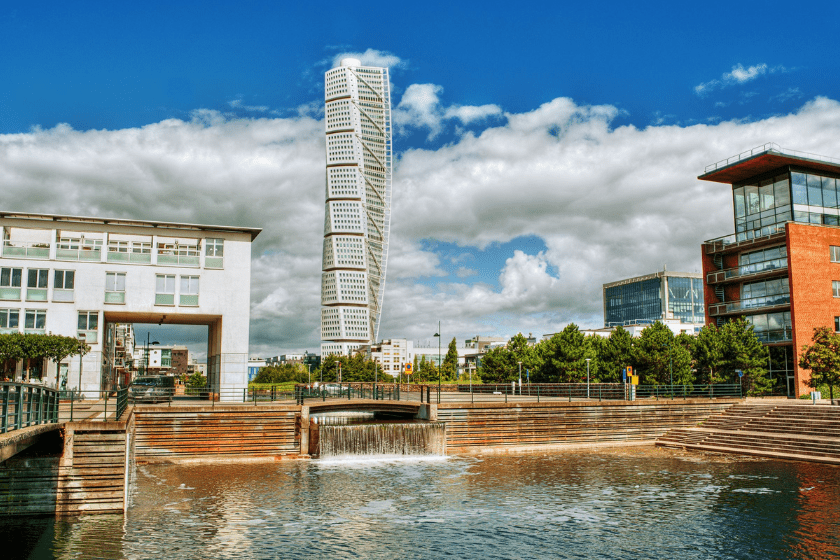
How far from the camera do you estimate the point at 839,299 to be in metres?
55.9

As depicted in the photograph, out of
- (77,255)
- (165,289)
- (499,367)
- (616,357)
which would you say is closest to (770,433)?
(616,357)

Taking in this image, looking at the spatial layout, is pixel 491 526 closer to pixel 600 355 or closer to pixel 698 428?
pixel 698 428

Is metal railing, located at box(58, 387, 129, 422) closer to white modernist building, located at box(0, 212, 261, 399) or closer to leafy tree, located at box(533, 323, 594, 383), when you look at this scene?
white modernist building, located at box(0, 212, 261, 399)

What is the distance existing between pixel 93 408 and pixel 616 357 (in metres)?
44.9

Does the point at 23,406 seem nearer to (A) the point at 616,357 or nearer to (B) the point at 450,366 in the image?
(A) the point at 616,357

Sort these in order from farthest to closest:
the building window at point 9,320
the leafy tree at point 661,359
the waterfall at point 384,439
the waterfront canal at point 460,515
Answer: the leafy tree at point 661,359 → the building window at point 9,320 → the waterfall at point 384,439 → the waterfront canal at point 460,515

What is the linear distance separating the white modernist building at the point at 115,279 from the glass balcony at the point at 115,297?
0.21 ft

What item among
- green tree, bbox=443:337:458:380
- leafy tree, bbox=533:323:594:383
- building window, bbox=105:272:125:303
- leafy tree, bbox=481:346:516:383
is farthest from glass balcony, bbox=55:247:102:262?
green tree, bbox=443:337:458:380

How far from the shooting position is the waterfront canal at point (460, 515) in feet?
59.4

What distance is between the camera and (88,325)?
1844 inches

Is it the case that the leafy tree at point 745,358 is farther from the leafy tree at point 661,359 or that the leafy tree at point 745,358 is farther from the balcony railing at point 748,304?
the balcony railing at point 748,304

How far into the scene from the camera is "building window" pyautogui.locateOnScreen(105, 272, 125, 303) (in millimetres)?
47406

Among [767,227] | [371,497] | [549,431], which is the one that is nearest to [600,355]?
[767,227]

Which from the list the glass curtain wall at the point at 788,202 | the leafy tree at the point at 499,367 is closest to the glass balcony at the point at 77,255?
→ the leafy tree at the point at 499,367
